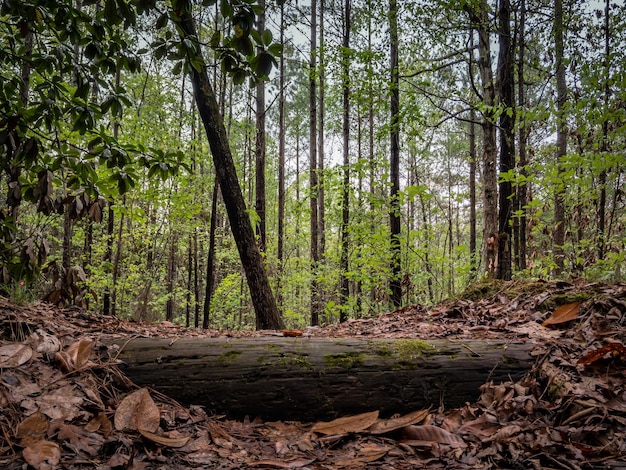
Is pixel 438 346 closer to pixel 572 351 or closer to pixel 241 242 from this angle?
pixel 572 351

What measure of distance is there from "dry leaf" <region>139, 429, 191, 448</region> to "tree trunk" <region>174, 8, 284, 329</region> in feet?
9.10

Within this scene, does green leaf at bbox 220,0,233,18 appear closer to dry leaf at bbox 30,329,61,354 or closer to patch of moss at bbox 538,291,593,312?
dry leaf at bbox 30,329,61,354

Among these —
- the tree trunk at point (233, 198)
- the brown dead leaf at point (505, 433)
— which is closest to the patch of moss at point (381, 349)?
the brown dead leaf at point (505, 433)

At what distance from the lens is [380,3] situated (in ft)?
24.2

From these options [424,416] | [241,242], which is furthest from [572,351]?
[241,242]

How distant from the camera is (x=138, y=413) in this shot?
74.3 inches

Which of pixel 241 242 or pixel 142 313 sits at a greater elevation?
pixel 241 242

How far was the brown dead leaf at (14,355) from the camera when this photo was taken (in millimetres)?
1874

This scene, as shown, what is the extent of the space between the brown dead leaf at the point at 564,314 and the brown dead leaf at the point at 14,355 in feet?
11.1

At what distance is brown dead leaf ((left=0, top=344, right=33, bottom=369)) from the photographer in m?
1.87

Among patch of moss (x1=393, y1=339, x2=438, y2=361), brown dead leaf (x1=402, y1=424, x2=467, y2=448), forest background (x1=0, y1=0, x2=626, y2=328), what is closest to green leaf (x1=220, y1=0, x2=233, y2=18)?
forest background (x1=0, y1=0, x2=626, y2=328)

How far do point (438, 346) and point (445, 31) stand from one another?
5965 mm

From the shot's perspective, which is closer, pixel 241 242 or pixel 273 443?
pixel 273 443

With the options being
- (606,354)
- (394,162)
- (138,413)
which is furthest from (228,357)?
(394,162)
